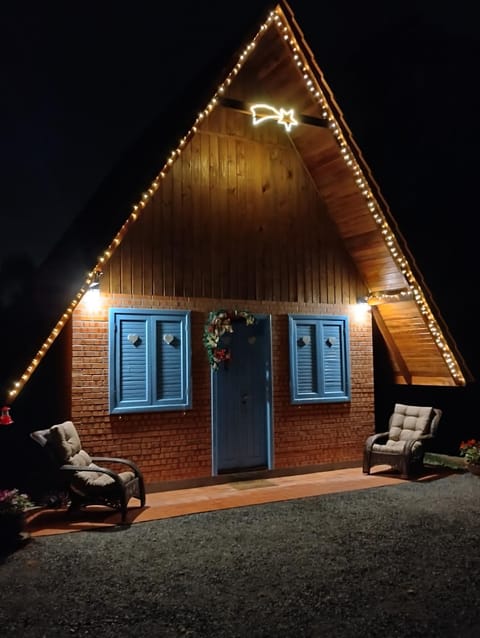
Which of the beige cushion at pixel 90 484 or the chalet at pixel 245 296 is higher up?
the chalet at pixel 245 296

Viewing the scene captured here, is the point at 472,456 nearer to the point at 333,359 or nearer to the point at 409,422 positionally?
the point at 409,422

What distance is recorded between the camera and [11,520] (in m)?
5.38

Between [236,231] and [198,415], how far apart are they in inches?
A: 108

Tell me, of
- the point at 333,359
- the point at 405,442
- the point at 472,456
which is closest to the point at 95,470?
the point at 333,359

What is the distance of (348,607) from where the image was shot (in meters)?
3.99

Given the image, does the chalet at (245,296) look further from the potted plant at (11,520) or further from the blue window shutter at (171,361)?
the potted plant at (11,520)

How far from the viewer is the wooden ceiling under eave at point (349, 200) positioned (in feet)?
26.9

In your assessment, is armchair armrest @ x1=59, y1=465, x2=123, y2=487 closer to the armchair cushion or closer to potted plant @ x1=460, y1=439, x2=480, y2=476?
the armchair cushion

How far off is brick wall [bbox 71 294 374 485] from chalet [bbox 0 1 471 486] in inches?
0.8

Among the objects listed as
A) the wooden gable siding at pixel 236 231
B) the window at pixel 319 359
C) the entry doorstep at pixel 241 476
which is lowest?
the entry doorstep at pixel 241 476

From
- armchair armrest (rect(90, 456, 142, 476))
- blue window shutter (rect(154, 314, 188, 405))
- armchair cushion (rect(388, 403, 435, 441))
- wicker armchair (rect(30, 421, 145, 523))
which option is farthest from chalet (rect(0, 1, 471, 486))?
wicker armchair (rect(30, 421, 145, 523))

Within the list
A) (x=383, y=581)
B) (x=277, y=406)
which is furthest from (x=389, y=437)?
(x=383, y=581)

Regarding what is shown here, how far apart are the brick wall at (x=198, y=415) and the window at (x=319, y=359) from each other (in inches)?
4.8

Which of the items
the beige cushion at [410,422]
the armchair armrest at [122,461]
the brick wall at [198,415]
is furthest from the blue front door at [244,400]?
the beige cushion at [410,422]
